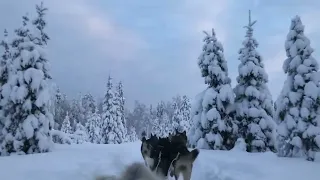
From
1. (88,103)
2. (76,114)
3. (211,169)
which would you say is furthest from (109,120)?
(88,103)

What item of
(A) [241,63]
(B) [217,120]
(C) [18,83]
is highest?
(A) [241,63]

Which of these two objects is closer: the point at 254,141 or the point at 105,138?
the point at 254,141

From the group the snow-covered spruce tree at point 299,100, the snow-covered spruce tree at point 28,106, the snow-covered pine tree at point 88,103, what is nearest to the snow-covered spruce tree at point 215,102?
the snow-covered spruce tree at point 299,100

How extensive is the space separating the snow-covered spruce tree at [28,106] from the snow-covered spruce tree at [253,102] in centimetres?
1191

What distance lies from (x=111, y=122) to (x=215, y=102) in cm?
3052

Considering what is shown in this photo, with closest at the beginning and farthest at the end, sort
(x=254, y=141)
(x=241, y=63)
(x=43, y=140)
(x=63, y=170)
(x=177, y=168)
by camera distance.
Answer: (x=177, y=168) → (x=63, y=170) → (x=43, y=140) → (x=254, y=141) → (x=241, y=63)

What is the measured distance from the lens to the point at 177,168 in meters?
10.0

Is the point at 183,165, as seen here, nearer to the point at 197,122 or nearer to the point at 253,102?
the point at 197,122

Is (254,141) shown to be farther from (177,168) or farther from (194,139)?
(177,168)

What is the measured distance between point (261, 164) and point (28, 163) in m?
8.41

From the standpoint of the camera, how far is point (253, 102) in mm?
22188

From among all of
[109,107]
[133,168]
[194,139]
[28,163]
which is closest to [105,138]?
[109,107]

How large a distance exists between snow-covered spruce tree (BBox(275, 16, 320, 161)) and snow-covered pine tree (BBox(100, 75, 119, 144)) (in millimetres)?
36071

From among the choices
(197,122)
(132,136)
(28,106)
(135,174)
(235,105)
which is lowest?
(132,136)
